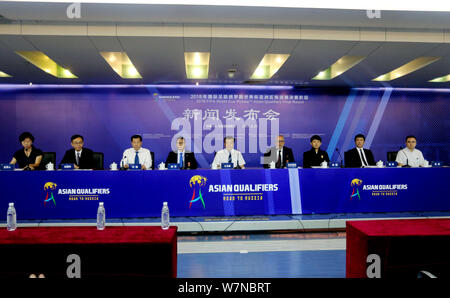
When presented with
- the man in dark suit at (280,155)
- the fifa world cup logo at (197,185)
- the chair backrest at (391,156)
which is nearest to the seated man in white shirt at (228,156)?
the man in dark suit at (280,155)

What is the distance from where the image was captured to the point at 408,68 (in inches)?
192

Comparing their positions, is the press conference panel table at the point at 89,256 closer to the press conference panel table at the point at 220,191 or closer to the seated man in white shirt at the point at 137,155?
the press conference panel table at the point at 220,191

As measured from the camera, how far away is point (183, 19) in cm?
314

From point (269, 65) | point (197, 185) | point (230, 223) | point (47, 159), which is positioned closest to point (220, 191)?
point (197, 185)

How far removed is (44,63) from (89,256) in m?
4.53

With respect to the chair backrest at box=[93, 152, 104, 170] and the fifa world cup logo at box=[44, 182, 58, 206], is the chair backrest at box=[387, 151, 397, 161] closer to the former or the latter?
the chair backrest at box=[93, 152, 104, 170]

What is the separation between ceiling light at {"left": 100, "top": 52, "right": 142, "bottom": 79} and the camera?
4.12 meters

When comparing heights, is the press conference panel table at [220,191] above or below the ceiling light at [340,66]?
below

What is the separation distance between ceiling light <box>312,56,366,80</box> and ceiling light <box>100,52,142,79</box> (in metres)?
3.55

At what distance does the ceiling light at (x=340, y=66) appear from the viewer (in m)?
4.43

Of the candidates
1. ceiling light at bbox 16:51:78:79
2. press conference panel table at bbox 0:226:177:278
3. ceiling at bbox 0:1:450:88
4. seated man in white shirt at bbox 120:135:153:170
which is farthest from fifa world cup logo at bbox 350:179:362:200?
ceiling light at bbox 16:51:78:79

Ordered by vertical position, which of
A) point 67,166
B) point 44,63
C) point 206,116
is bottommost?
point 67,166

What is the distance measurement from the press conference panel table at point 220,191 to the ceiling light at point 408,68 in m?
1.92

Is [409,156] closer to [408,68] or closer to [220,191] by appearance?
[408,68]
